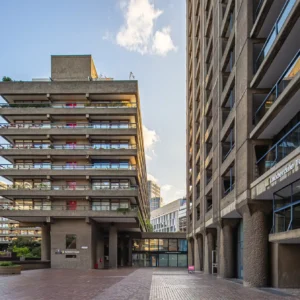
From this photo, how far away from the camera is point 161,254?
74312 mm

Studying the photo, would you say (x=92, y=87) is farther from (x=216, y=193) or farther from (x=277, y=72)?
(x=277, y=72)

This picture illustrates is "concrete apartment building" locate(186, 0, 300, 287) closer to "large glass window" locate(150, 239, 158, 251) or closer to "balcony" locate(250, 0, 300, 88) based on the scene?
"balcony" locate(250, 0, 300, 88)

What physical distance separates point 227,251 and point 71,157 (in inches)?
1114

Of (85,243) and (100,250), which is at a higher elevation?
(85,243)

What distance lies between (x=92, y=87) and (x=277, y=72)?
34967mm

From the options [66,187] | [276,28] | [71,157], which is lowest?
[66,187]

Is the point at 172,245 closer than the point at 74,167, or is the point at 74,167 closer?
the point at 74,167

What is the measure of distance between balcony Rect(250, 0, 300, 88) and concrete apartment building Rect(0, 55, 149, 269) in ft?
102

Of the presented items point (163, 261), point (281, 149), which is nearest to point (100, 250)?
point (163, 261)

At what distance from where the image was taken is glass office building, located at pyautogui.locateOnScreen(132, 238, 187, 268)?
243 ft

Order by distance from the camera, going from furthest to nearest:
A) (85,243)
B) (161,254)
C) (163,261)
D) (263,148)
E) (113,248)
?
1. (161,254)
2. (163,261)
3. (113,248)
4. (85,243)
5. (263,148)

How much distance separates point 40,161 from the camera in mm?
53500

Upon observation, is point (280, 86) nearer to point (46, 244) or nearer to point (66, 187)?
point (66, 187)

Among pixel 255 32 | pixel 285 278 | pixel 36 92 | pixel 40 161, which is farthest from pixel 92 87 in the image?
pixel 285 278
